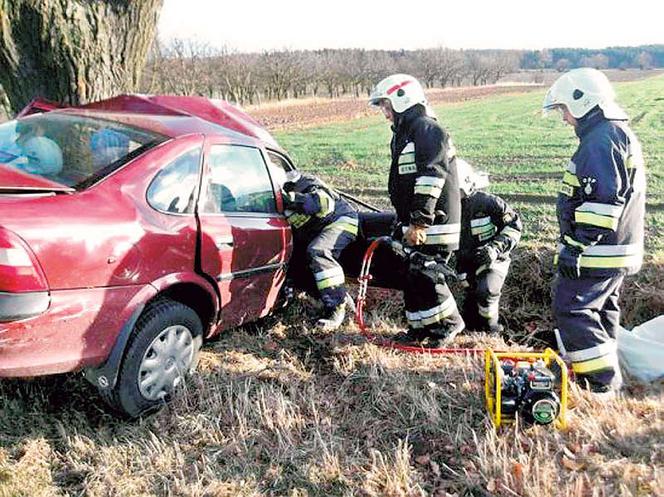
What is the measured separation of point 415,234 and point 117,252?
2.14 m

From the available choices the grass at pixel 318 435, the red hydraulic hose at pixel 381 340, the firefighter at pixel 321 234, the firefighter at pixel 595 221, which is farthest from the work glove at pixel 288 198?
the firefighter at pixel 595 221

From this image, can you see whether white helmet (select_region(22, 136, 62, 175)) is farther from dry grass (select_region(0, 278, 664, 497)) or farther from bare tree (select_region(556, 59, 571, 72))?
bare tree (select_region(556, 59, 571, 72))

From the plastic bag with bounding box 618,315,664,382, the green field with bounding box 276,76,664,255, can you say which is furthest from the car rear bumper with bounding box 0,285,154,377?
the green field with bounding box 276,76,664,255

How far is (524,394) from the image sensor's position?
11.1ft

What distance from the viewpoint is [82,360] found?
3.12 m

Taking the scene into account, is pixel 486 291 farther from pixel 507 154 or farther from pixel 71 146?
pixel 507 154

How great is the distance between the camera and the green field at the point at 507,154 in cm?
874

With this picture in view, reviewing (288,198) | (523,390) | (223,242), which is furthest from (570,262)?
(223,242)

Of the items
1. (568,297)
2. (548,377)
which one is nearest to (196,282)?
(548,377)

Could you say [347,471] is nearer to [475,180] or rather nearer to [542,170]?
[475,180]

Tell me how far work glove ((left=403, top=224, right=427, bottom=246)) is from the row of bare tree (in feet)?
84.7

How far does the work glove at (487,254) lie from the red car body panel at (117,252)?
1812 millimetres

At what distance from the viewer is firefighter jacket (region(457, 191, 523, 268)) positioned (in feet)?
17.2

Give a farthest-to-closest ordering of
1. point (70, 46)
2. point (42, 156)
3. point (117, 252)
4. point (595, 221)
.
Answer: point (70, 46) < point (595, 221) < point (42, 156) < point (117, 252)
